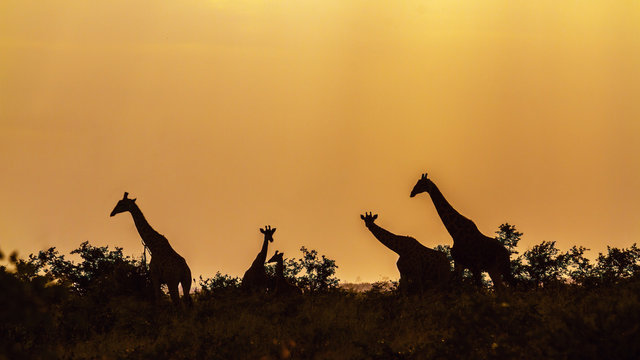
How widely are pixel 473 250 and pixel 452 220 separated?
107cm

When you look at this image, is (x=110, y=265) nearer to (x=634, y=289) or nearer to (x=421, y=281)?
(x=421, y=281)

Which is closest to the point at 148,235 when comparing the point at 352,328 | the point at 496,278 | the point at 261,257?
the point at 261,257

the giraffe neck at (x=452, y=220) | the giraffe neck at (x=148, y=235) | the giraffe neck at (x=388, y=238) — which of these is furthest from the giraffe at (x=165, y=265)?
the giraffe neck at (x=452, y=220)

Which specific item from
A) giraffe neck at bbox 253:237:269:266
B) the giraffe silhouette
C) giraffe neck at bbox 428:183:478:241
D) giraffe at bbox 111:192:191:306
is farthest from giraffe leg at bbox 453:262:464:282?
giraffe at bbox 111:192:191:306

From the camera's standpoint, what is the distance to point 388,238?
23.1m

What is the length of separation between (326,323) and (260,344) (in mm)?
1906

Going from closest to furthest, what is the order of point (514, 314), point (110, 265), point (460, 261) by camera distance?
point (514, 314) → point (460, 261) → point (110, 265)

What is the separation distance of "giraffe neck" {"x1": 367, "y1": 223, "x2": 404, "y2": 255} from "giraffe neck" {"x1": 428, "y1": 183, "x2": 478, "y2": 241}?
4.67ft

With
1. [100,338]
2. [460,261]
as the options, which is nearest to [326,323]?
[100,338]

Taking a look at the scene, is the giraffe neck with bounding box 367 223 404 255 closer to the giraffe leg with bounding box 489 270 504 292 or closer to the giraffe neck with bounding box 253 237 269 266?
the giraffe leg with bounding box 489 270 504 292

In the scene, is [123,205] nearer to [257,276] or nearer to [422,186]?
[257,276]

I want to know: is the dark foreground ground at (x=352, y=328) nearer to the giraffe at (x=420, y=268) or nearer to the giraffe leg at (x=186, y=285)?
the giraffe at (x=420, y=268)

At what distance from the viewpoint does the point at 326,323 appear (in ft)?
50.8

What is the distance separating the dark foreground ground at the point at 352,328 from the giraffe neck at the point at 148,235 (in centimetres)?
252
